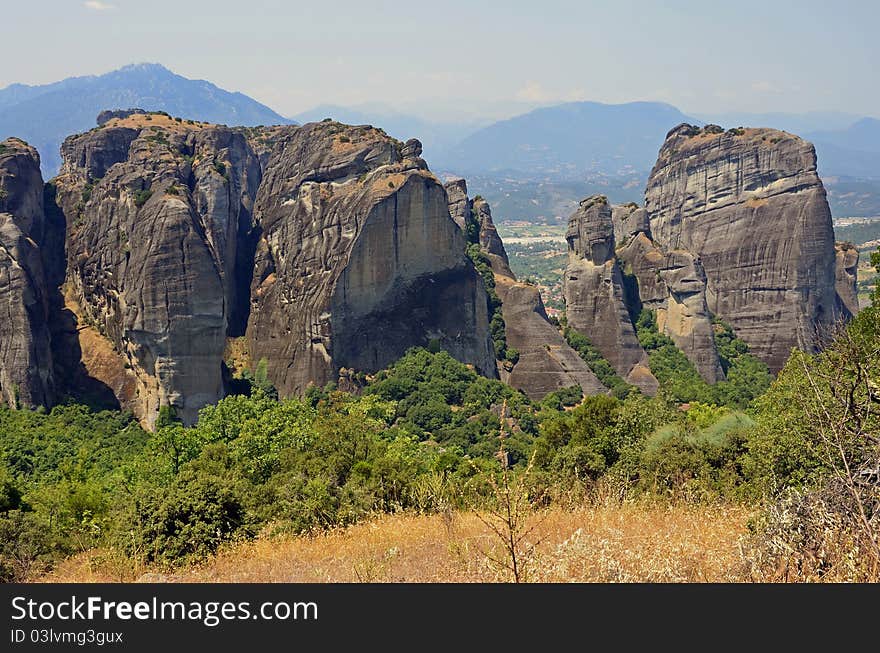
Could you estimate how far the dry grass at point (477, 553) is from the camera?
797 cm

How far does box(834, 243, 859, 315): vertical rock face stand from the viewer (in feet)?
202

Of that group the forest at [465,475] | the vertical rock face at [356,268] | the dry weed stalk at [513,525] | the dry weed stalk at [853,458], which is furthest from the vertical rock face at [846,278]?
the dry weed stalk at [513,525]

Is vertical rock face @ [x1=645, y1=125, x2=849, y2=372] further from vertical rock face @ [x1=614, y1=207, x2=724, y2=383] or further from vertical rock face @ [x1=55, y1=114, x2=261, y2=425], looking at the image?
vertical rock face @ [x1=55, y1=114, x2=261, y2=425]

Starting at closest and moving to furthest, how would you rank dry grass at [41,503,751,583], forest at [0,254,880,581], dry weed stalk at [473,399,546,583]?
dry weed stalk at [473,399,546,583], dry grass at [41,503,751,583], forest at [0,254,880,581]

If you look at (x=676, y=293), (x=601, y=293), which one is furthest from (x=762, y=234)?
(x=601, y=293)

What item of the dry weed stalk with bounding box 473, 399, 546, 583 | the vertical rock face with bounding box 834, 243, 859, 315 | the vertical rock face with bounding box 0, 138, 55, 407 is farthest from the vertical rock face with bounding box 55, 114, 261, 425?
the vertical rock face with bounding box 834, 243, 859, 315

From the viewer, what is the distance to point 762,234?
5969cm

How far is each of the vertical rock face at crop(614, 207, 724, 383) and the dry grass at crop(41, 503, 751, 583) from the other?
46.6 m

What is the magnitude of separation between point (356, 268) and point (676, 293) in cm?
2704

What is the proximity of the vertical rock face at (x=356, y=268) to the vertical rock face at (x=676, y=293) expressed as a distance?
16.9m

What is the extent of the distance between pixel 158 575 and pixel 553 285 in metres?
138

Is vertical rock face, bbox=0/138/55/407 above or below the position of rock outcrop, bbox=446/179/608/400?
above

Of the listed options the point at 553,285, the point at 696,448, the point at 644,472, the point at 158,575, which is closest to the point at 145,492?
the point at 158,575
